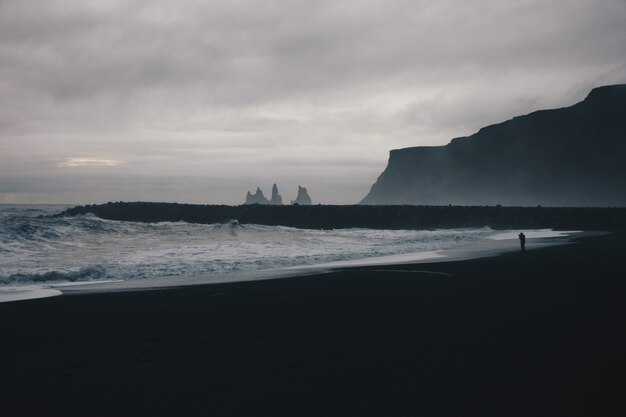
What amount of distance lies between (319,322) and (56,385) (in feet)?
14.3

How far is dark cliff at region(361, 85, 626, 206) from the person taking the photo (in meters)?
128

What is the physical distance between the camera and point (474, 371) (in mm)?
5898

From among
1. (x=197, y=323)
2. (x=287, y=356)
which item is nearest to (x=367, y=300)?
(x=197, y=323)

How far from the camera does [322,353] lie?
6828 millimetres

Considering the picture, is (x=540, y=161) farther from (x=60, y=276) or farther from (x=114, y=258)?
(x=60, y=276)

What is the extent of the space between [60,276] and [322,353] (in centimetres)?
1291

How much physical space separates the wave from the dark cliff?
132 meters

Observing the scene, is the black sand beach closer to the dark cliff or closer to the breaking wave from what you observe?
the breaking wave

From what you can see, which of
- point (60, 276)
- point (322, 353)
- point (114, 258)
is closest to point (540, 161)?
point (114, 258)

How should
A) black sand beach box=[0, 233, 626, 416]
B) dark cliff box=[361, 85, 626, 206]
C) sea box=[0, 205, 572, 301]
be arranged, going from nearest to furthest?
black sand beach box=[0, 233, 626, 416] → sea box=[0, 205, 572, 301] → dark cliff box=[361, 85, 626, 206]

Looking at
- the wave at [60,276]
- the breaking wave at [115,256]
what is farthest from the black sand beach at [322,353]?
the breaking wave at [115,256]

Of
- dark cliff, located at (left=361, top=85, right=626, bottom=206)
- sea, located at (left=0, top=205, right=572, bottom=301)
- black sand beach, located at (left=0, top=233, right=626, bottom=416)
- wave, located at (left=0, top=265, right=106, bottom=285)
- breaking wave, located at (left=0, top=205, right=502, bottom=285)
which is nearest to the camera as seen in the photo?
black sand beach, located at (left=0, top=233, right=626, bottom=416)

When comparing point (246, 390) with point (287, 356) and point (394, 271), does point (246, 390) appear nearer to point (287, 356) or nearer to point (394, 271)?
point (287, 356)

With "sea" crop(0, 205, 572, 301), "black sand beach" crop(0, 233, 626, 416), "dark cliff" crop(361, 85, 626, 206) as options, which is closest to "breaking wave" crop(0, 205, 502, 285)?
"sea" crop(0, 205, 572, 301)
